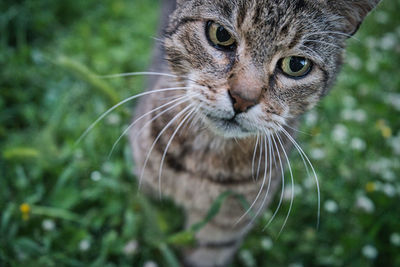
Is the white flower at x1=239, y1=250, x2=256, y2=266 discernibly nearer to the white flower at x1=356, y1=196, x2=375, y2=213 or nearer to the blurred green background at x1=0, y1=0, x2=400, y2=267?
the blurred green background at x1=0, y1=0, x2=400, y2=267

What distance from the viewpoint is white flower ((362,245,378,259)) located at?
1.89 meters

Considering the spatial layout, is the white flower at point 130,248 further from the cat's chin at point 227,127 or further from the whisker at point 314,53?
the whisker at point 314,53

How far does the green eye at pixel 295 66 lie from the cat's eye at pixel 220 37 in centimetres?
21

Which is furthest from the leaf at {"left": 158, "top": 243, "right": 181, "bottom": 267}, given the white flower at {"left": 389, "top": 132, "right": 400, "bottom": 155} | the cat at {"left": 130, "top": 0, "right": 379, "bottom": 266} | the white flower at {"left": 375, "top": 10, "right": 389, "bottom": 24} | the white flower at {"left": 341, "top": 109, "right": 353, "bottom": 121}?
the white flower at {"left": 375, "top": 10, "right": 389, "bottom": 24}

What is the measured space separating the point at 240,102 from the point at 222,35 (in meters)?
0.28

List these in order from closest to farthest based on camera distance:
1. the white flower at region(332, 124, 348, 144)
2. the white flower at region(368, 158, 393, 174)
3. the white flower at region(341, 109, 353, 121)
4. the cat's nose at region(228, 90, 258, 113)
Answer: the cat's nose at region(228, 90, 258, 113) < the white flower at region(368, 158, 393, 174) < the white flower at region(332, 124, 348, 144) < the white flower at region(341, 109, 353, 121)

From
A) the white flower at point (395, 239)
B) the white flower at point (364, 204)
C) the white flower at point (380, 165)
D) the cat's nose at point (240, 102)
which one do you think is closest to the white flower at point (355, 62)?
the white flower at point (380, 165)

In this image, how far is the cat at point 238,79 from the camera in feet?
3.76

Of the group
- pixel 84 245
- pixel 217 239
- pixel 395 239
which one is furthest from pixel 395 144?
pixel 84 245

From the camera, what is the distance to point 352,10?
1.33 m

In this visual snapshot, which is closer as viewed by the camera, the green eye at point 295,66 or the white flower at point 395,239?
the green eye at point 295,66

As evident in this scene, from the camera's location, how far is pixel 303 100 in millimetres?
1326

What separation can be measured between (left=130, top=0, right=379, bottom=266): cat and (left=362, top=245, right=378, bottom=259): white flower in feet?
2.75

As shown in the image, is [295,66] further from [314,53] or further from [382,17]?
[382,17]
